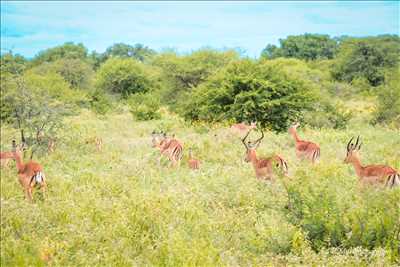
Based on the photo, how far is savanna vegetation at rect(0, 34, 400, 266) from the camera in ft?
12.1

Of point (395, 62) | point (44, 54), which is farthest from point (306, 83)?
point (44, 54)

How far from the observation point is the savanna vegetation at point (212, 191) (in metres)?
3.69

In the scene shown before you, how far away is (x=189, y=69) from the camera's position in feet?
50.5

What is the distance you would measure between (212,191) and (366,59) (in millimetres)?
14319

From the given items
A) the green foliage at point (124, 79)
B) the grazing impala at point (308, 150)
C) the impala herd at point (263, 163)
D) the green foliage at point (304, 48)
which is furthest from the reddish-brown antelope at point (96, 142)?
the green foliage at point (304, 48)

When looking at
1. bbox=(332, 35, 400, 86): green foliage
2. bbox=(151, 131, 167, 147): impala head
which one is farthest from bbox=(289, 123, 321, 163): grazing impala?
bbox=(332, 35, 400, 86): green foliage

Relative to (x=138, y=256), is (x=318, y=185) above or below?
above

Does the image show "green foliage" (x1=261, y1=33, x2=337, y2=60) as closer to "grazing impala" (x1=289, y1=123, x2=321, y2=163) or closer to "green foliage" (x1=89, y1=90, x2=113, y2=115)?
"green foliage" (x1=89, y1=90, x2=113, y2=115)

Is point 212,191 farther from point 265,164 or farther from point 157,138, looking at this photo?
point 157,138

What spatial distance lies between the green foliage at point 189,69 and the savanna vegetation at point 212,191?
197 inches

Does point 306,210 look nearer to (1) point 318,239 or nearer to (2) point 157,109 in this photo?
(1) point 318,239

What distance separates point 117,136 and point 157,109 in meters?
3.77

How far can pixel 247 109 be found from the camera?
29.7ft

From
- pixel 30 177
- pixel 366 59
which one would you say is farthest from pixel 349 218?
pixel 366 59
